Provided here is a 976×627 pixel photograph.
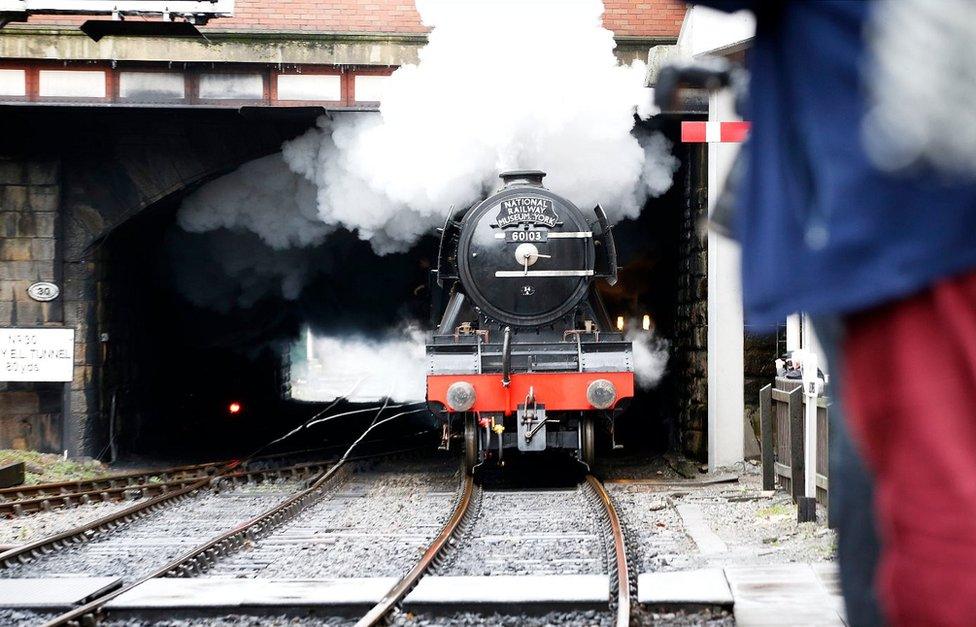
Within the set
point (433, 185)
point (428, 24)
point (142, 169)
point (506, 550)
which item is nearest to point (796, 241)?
point (506, 550)

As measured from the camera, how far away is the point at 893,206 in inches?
39.6

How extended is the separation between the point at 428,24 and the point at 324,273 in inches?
224

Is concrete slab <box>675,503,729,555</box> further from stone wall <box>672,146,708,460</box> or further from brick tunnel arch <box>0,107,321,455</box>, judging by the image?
brick tunnel arch <box>0,107,321,455</box>

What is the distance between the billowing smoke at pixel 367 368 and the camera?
1823cm

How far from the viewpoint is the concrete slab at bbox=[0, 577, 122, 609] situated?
16.1 feet

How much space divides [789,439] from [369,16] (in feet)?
20.9

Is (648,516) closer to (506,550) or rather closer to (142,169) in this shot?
(506,550)

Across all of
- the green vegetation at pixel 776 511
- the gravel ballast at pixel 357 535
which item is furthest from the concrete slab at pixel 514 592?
the green vegetation at pixel 776 511

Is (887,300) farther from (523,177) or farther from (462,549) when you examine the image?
(523,177)

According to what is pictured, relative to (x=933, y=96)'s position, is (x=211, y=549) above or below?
below

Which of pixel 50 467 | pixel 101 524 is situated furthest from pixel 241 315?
pixel 101 524

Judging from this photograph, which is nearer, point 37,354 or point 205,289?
point 37,354

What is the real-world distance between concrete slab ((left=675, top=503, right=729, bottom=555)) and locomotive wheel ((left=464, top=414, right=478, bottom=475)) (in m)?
1.94

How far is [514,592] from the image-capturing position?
4758 millimetres
